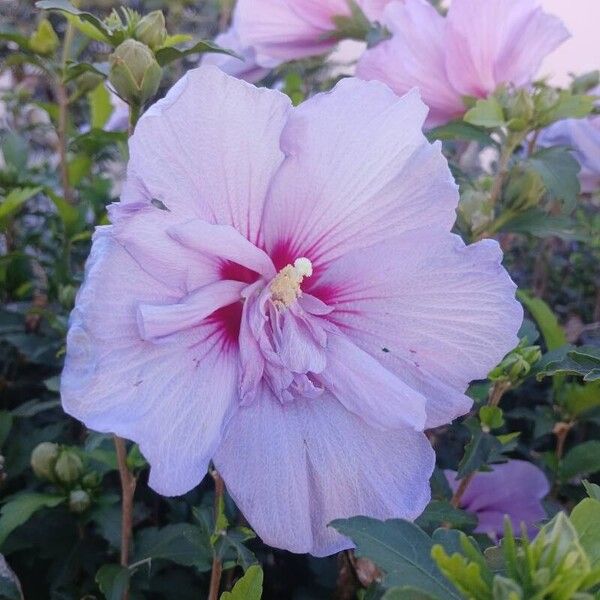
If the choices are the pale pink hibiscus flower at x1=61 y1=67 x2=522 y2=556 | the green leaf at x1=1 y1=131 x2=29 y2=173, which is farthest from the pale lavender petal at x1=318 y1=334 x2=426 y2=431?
the green leaf at x1=1 y1=131 x2=29 y2=173

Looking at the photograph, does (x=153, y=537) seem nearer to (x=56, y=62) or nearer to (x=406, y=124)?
(x=406, y=124)

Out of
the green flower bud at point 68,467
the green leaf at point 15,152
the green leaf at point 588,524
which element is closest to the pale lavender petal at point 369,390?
the green leaf at point 588,524

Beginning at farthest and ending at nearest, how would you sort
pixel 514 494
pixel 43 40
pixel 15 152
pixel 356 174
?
pixel 15 152 → pixel 43 40 → pixel 514 494 → pixel 356 174

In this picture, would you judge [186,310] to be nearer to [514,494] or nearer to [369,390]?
[369,390]

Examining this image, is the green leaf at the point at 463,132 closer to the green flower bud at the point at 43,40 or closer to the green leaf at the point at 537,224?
the green leaf at the point at 537,224

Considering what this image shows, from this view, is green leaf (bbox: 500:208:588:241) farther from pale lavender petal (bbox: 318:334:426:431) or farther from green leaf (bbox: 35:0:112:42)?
green leaf (bbox: 35:0:112:42)

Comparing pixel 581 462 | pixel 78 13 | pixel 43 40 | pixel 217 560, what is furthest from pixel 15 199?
pixel 581 462

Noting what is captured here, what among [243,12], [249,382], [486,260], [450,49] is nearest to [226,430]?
[249,382]
